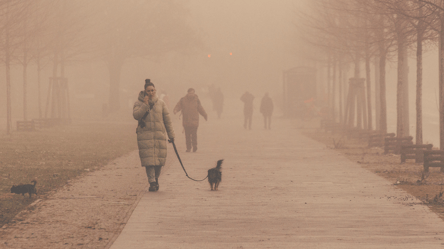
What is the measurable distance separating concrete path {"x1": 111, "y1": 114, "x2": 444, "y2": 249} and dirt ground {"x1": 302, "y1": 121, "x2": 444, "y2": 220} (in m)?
0.24

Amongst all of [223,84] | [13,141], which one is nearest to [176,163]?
[13,141]

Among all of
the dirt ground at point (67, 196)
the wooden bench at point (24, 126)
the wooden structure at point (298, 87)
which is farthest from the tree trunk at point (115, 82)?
the dirt ground at point (67, 196)

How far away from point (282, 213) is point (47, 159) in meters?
8.43

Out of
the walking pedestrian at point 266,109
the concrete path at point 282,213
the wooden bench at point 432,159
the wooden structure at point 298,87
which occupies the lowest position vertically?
the concrete path at point 282,213

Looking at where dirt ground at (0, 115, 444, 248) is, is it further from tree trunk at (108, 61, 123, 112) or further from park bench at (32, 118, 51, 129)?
tree trunk at (108, 61, 123, 112)

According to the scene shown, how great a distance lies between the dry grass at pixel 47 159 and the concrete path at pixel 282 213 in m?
1.71

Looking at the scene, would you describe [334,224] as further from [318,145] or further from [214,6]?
[214,6]

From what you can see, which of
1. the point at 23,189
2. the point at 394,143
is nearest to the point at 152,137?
the point at 23,189

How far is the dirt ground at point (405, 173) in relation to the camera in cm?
905

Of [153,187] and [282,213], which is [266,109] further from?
→ [282,213]

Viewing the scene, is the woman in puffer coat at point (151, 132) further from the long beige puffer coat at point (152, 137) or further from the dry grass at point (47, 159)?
the dry grass at point (47, 159)

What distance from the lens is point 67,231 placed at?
7.00 meters

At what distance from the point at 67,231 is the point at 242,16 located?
84103 millimetres

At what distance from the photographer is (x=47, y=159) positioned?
49.2 feet
